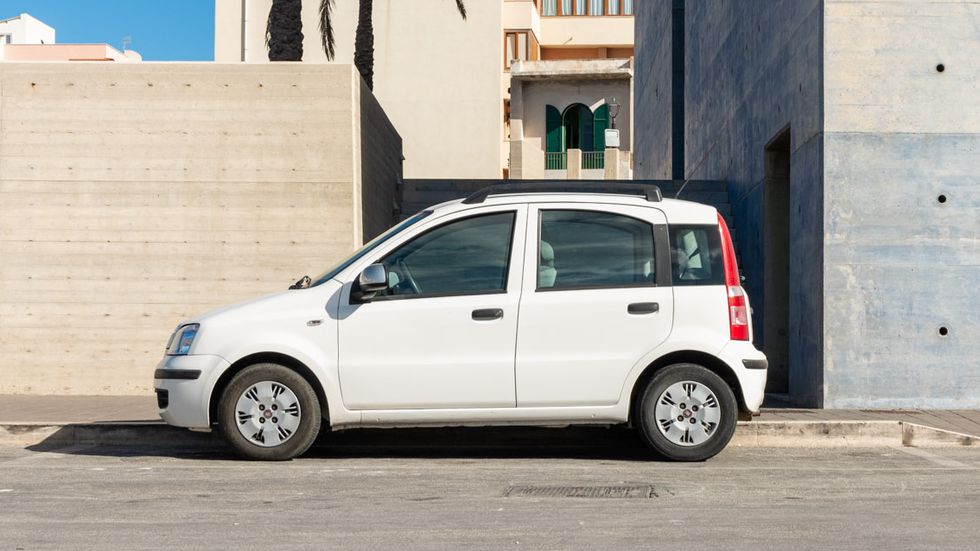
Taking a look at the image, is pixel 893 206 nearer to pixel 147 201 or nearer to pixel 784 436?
pixel 784 436

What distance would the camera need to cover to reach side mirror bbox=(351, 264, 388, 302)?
857cm

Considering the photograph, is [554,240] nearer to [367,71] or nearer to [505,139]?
[367,71]

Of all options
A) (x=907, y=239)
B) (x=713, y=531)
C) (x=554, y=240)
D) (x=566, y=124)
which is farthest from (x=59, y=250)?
(x=566, y=124)

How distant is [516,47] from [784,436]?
43645 millimetres

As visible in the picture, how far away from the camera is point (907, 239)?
11.9 metres

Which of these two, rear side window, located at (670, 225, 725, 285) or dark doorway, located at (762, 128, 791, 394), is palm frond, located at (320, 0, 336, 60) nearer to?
dark doorway, located at (762, 128, 791, 394)

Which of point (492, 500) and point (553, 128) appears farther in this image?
point (553, 128)

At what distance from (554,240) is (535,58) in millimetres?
44688

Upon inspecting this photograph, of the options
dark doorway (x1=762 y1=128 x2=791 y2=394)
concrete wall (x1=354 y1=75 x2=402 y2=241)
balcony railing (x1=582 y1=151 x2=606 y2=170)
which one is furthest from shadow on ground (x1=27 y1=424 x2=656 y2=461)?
balcony railing (x1=582 y1=151 x2=606 y2=170)

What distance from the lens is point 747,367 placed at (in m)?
8.73

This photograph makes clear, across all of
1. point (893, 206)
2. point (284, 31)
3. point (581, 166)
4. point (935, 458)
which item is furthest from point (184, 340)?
point (581, 166)

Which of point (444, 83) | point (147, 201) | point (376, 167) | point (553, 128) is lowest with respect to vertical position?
point (147, 201)

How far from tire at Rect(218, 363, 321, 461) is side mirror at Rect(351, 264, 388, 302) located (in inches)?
26.5

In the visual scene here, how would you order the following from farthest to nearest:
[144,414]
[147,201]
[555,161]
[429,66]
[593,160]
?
[429,66]
[555,161]
[593,160]
[147,201]
[144,414]
